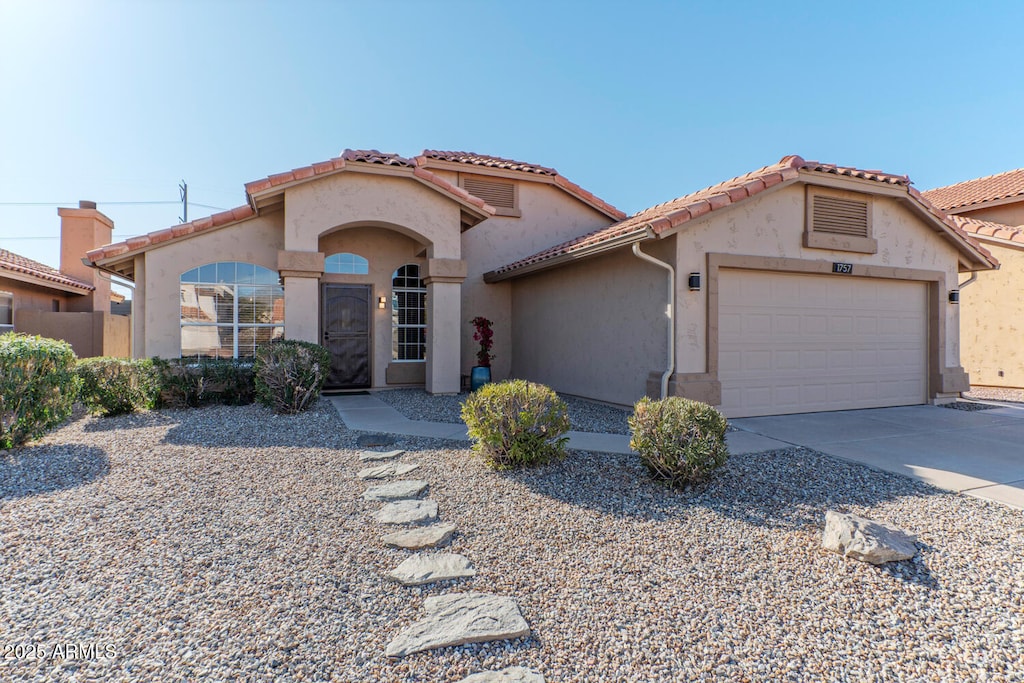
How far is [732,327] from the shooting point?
322 inches

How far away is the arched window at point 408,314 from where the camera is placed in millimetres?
11508

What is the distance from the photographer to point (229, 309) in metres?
10.4

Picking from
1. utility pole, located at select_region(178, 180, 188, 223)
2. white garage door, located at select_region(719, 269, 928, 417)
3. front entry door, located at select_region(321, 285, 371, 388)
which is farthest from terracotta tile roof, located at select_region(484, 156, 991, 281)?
utility pole, located at select_region(178, 180, 188, 223)

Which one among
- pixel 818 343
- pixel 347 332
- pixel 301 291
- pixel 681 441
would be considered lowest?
pixel 681 441

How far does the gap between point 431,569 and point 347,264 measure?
8.98 m

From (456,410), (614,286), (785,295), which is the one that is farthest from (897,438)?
(456,410)

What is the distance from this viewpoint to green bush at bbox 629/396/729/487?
14.9 ft

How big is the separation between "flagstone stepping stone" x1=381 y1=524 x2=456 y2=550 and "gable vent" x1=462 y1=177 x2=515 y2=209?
10.0 m

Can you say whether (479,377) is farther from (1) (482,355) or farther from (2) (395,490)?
(2) (395,490)

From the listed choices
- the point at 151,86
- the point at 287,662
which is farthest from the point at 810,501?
the point at 151,86

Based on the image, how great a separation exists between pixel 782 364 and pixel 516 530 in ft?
21.4

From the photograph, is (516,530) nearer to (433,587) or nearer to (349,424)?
(433,587)

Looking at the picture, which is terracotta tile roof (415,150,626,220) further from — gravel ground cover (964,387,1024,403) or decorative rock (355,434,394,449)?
gravel ground cover (964,387,1024,403)

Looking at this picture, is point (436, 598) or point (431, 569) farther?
point (431, 569)
